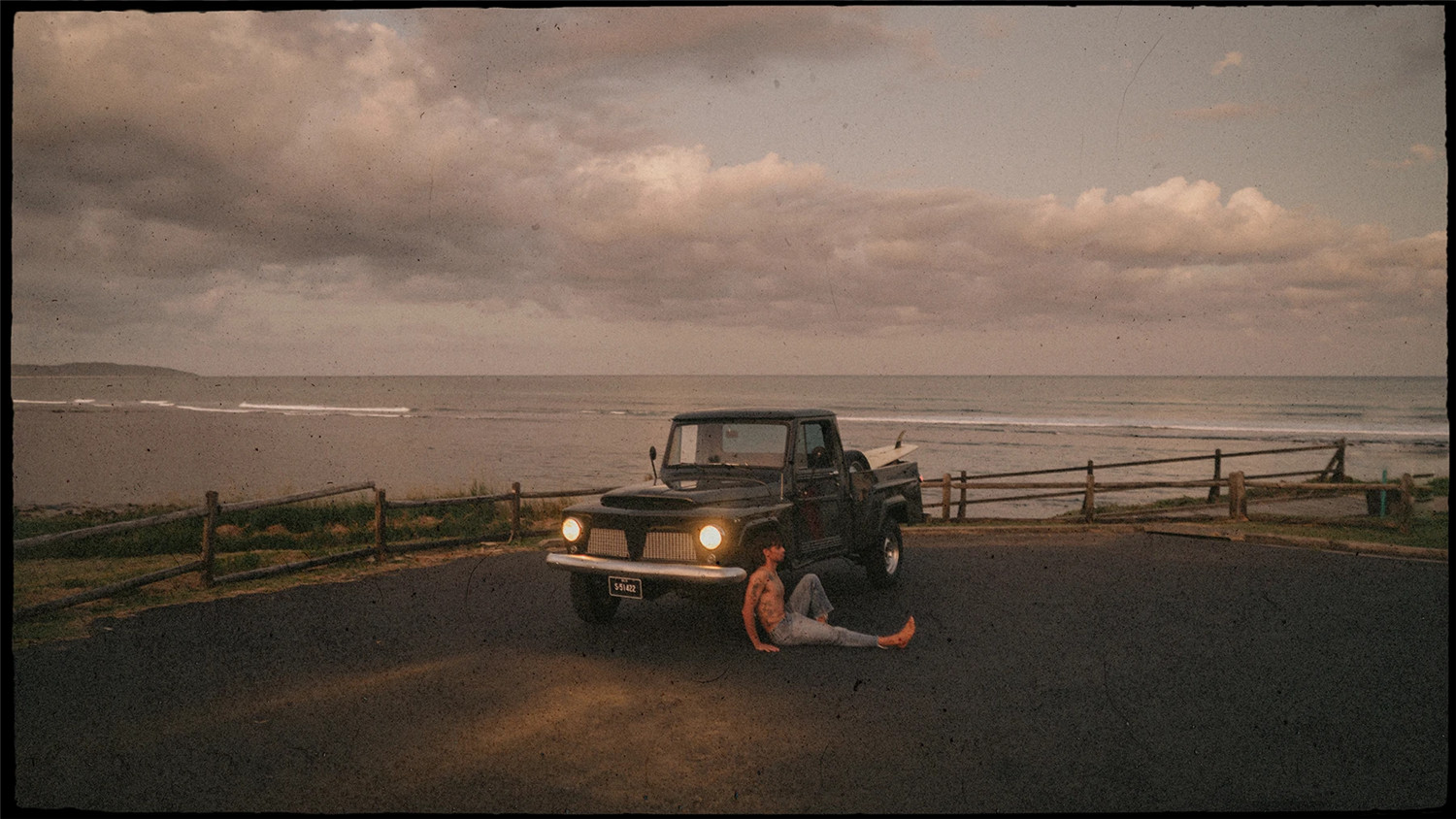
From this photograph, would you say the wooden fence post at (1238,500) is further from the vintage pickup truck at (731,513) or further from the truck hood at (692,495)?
the truck hood at (692,495)

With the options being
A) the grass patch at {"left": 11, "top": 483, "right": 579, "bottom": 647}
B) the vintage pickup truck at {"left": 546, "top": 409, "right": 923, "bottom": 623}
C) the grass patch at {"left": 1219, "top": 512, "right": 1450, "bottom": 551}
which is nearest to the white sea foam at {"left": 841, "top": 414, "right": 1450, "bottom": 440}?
the grass patch at {"left": 1219, "top": 512, "right": 1450, "bottom": 551}

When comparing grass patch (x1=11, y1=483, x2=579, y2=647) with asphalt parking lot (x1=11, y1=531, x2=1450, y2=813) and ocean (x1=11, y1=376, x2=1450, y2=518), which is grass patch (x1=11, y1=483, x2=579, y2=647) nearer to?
asphalt parking lot (x1=11, y1=531, x2=1450, y2=813)

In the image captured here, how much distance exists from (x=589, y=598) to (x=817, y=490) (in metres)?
2.70

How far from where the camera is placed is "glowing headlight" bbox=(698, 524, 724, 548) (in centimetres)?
760

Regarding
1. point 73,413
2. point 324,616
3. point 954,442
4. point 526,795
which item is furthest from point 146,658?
point 73,413

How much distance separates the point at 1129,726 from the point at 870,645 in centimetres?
245

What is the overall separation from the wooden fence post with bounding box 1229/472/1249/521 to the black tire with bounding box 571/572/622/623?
42.7ft

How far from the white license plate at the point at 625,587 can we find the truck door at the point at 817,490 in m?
1.80

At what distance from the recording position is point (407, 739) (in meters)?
5.39

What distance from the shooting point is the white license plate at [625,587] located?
780 centimetres

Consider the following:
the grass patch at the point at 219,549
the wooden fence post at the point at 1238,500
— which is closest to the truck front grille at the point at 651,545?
the grass patch at the point at 219,549

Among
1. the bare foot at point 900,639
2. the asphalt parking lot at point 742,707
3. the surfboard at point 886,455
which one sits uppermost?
the surfboard at point 886,455

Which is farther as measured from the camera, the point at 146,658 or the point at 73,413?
the point at 73,413

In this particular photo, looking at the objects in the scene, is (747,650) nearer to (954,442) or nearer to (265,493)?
(265,493)
